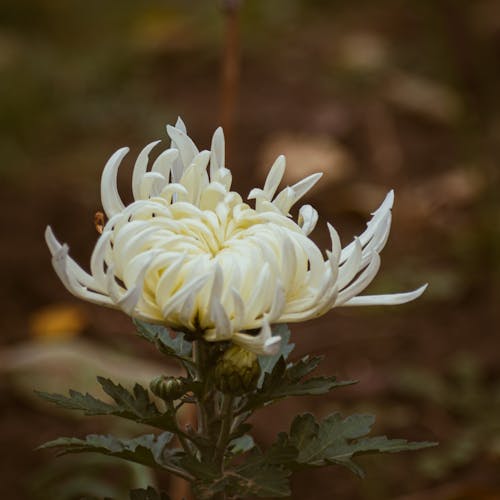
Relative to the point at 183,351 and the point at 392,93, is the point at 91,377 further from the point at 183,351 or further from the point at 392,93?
the point at 392,93

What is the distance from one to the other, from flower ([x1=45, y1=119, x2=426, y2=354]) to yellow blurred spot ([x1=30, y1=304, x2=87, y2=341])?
215cm

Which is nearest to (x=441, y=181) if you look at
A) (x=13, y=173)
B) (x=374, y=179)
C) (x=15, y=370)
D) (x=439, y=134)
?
(x=374, y=179)

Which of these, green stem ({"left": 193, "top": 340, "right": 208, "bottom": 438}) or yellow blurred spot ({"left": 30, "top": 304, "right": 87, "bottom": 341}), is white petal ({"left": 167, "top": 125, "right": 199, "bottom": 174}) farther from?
yellow blurred spot ({"left": 30, "top": 304, "right": 87, "bottom": 341})

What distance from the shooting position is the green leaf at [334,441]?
50.8 inches

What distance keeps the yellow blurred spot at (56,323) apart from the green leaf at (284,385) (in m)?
2.19

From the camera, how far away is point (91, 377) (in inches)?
121

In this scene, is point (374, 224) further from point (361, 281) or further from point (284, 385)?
point (284, 385)

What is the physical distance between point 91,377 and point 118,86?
3232mm

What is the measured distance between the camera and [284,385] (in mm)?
1277

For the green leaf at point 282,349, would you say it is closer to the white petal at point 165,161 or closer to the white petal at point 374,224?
the white petal at point 374,224

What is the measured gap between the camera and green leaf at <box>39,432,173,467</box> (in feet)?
4.16

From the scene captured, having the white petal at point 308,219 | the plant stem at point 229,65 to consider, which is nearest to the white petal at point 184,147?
the white petal at point 308,219

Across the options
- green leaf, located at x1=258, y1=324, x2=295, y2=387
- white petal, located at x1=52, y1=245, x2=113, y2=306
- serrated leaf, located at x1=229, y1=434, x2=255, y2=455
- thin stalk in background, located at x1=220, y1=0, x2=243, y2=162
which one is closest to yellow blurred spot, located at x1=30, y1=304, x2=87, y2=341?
thin stalk in background, located at x1=220, y1=0, x2=243, y2=162

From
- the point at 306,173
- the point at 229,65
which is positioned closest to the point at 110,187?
the point at 229,65
